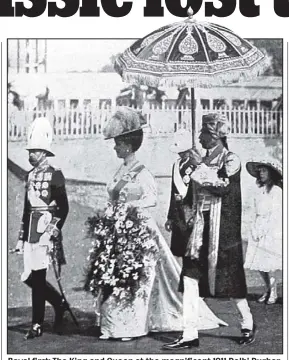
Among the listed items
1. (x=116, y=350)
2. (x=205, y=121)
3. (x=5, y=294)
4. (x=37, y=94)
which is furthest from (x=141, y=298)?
(x=37, y=94)

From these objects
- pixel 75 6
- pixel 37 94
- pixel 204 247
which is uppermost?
pixel 75 6

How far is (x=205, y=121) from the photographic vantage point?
4.10m

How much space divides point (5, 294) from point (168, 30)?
6.77 feet

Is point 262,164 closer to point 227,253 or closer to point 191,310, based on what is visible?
point 227,253

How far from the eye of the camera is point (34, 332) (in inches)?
161

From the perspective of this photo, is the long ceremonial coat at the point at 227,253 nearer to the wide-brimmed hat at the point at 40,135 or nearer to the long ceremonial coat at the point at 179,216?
the long ceremonial coat at the point at 179,216

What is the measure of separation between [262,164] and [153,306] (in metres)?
1.19

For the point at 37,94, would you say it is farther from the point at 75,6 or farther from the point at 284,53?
the point at 284,53

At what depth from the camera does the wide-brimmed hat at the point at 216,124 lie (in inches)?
161

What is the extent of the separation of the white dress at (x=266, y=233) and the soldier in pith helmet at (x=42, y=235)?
4.11 ft

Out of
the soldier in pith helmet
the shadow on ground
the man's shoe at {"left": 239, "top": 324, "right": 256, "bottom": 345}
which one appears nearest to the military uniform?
the soldier in pith helmet

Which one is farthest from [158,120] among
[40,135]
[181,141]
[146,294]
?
[146,294]

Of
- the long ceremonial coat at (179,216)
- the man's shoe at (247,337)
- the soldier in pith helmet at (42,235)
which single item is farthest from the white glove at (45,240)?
the man's shoe at (247,337)

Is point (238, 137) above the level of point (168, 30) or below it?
below
